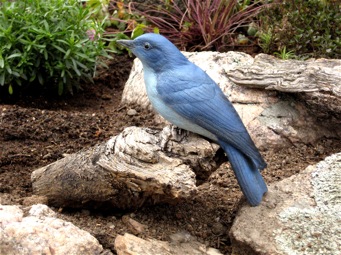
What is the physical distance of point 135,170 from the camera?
10.4 ft

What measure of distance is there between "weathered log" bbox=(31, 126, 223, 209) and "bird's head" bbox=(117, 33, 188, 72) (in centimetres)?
33

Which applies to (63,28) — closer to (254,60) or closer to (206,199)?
(254,60)

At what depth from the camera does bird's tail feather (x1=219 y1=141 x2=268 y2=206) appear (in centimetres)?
325

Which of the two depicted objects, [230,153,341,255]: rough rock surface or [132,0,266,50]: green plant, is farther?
[132,0,266,50]: green plant

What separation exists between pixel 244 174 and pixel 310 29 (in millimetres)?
2518

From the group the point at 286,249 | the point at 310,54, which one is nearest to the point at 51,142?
the point at 286,249

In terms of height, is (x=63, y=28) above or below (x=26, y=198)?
above

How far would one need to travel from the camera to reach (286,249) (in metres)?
3.04

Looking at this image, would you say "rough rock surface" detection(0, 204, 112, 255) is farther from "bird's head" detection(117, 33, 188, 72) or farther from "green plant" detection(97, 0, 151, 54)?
"green plant" detection(97, 0, 151, 54)

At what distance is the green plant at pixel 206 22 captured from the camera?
19.1 feet

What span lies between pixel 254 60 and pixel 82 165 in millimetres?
1583

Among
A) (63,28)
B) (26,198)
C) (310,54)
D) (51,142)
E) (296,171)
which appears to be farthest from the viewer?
(310,54)

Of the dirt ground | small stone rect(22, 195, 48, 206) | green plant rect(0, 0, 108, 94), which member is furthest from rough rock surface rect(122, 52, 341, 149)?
small stone rect(22, 195, 48, 206)

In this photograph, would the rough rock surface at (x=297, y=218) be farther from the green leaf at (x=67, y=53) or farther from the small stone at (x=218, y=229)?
the green leaf at (x=67, y=53)
